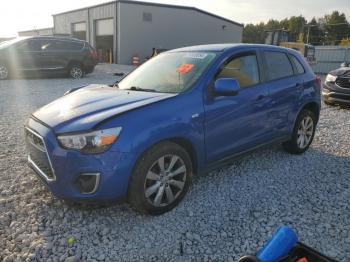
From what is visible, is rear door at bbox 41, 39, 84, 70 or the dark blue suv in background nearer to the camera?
the dark blue suv in background

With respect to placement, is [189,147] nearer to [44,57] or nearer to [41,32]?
[44,57]

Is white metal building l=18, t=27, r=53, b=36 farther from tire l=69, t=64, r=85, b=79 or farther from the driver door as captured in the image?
the driver door

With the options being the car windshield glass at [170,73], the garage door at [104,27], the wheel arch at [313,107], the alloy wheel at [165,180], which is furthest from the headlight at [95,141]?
the garage door at [104,27]

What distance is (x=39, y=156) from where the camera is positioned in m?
3.34

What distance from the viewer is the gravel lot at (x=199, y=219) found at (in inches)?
116

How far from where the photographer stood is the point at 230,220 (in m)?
3.44

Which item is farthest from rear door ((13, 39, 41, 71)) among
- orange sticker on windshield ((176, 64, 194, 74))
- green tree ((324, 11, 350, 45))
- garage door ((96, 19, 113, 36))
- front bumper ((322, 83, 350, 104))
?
green tree ((324, 11, 350, 45))

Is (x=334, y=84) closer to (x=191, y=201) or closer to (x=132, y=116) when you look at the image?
(x=191, y=201)

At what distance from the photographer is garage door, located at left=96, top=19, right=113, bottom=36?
2820 cm

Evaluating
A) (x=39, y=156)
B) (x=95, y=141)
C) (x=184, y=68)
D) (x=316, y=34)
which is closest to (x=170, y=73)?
(x=184, y=68)

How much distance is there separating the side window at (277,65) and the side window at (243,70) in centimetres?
29

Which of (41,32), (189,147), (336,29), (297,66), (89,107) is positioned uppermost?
(336,29)

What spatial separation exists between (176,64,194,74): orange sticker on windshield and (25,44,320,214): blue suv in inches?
0.6

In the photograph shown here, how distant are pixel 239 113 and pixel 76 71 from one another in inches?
502
